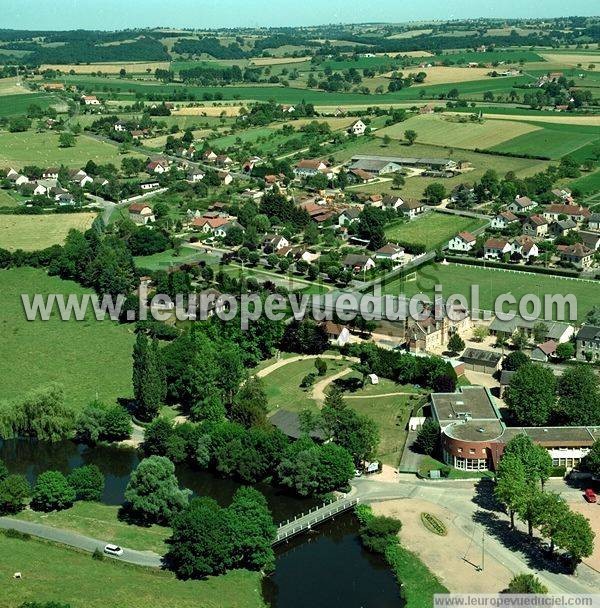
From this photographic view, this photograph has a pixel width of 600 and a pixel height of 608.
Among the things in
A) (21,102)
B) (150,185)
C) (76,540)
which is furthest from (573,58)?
A: (76,540)

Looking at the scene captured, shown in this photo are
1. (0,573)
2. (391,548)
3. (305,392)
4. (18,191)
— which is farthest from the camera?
(18,191)

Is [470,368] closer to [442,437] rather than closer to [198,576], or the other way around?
[442,437]

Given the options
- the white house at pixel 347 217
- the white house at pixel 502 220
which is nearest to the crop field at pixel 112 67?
the white house at pixel 347 217

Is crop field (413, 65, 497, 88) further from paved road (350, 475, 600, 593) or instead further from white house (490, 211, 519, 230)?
paved road (350, 475, 600, 593)

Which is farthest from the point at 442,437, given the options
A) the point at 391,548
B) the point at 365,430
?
the point at 391,548

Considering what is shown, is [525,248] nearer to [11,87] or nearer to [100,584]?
[100,584]

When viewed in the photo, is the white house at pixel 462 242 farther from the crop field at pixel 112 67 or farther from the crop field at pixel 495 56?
the crop field at pixel 112 67

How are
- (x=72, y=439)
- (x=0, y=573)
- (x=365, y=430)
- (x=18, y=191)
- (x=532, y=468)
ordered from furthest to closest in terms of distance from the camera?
1. (x=18, y=191)
2. (x=72, y=439)
3. (x=365, y=430)
4. (x=532, y=468)
5. (x=0, y=573)
